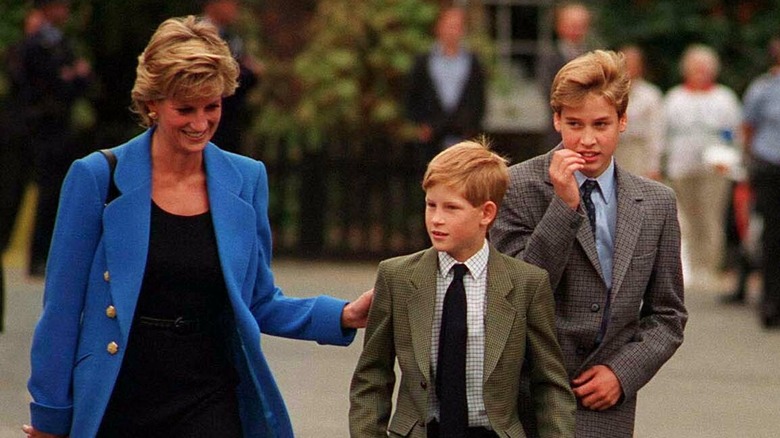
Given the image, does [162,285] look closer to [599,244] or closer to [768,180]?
[599,244]

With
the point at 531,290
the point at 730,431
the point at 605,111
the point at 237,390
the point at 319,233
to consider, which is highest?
the point at 605,111

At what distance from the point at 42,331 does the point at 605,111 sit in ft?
5.10

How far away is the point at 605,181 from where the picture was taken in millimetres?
4613

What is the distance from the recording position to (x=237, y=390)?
181 inches

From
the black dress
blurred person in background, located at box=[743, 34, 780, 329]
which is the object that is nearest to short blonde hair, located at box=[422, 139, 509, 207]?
the black dress

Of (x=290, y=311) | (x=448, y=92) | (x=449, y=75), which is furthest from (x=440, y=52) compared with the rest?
(x=290, y=311)

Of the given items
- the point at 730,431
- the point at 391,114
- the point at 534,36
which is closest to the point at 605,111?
the point at 730,431

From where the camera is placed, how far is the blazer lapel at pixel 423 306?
4277 millimetres

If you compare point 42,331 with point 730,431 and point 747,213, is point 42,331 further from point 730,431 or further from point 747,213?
point 747,213

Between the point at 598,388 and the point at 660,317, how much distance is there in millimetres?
296

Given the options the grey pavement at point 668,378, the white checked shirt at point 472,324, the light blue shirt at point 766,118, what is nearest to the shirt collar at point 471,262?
the white checked shirt at point 472,324

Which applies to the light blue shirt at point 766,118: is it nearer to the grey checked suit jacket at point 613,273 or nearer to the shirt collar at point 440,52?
the shirt collar at point 440,52

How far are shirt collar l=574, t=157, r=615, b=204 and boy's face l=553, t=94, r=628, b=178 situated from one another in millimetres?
109

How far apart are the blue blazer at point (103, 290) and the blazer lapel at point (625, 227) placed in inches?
37.7
